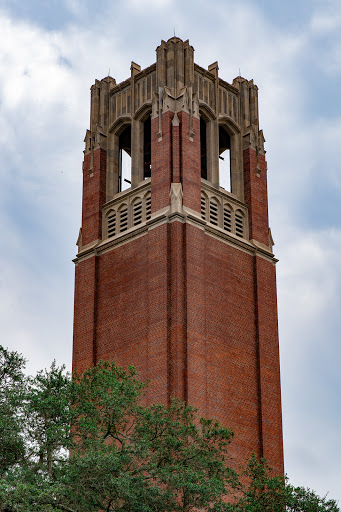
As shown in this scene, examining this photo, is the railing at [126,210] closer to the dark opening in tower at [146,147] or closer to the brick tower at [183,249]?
the brick tower at [183,249]

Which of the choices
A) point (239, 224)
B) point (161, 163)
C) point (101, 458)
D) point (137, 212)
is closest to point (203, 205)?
point (239, 224)

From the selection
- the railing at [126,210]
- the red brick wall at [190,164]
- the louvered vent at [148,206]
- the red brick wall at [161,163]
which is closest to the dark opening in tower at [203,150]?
the red brick wall at [190,164]

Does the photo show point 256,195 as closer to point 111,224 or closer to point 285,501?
point 111,224

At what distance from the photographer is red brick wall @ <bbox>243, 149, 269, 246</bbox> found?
59.9m

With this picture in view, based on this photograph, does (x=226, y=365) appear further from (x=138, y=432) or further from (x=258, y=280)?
(x=138, y=432)

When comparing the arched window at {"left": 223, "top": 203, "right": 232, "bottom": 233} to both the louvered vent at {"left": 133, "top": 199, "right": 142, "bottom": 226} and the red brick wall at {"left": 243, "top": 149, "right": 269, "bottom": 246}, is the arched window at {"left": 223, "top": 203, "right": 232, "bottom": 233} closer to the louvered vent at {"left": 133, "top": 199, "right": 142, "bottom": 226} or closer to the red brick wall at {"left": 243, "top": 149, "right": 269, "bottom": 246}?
the red brick wall at {"left": 243, "top": 149, "right": 269, "bottom": 246}

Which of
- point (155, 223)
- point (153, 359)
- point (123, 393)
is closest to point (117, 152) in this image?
point (155, 223)

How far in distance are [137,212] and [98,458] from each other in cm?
2415

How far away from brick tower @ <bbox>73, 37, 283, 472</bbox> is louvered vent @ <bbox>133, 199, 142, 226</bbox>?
0.06 m

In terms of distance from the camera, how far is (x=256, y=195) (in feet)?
201

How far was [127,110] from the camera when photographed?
62.4 meters

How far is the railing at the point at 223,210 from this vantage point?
58000 millimetres

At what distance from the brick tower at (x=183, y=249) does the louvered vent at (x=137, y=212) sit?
0.21ft

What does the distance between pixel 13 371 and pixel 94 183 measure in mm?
23598
